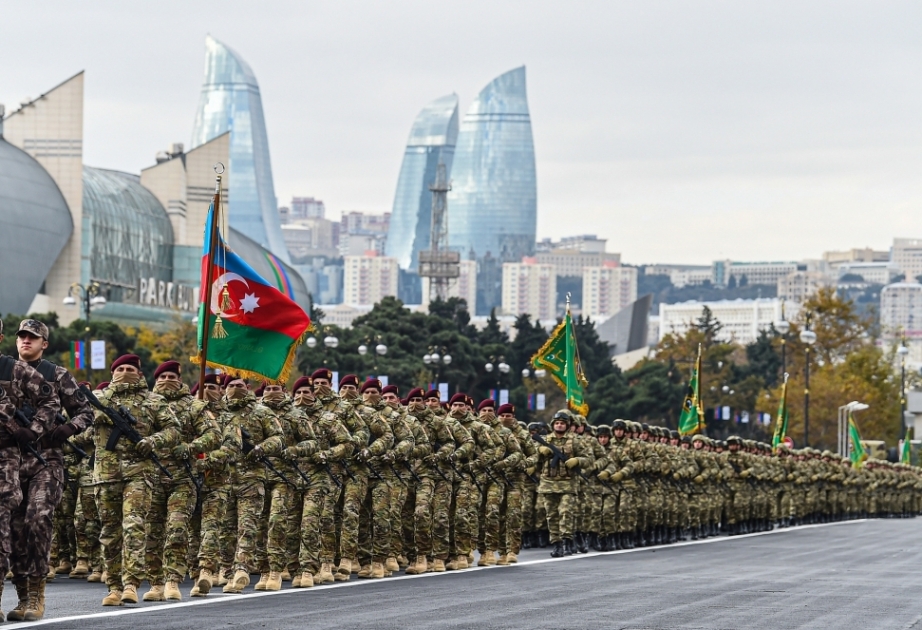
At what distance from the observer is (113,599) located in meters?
14.2

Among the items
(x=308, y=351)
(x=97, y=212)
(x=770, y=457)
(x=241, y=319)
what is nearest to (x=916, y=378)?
(x=97, y=212)

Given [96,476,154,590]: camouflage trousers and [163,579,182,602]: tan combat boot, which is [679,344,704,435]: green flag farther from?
[96,476,154,590]: camouflage trousers

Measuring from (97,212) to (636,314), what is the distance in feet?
231

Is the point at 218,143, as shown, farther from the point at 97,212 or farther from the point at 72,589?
the point at 72,589

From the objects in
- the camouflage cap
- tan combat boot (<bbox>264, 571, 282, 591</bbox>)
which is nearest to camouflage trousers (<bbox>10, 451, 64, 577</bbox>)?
the camouflage cap

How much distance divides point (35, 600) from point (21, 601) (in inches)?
4.1

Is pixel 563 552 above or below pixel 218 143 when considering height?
below

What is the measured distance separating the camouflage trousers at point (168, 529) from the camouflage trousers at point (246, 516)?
1111 millimetres

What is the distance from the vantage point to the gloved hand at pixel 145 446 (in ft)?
47.0

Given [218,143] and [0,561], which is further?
[218,143]

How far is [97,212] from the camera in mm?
105062

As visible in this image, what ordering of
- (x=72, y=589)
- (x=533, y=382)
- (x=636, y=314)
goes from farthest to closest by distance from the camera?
(x=636, y=314) < (x=533, y=382) < (x=72, y=589)

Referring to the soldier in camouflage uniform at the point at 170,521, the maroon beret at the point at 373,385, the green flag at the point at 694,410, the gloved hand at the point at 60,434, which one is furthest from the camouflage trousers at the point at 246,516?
the green flag at the point at 694,410

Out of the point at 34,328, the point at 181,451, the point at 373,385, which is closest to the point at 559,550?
the point at 373,385
